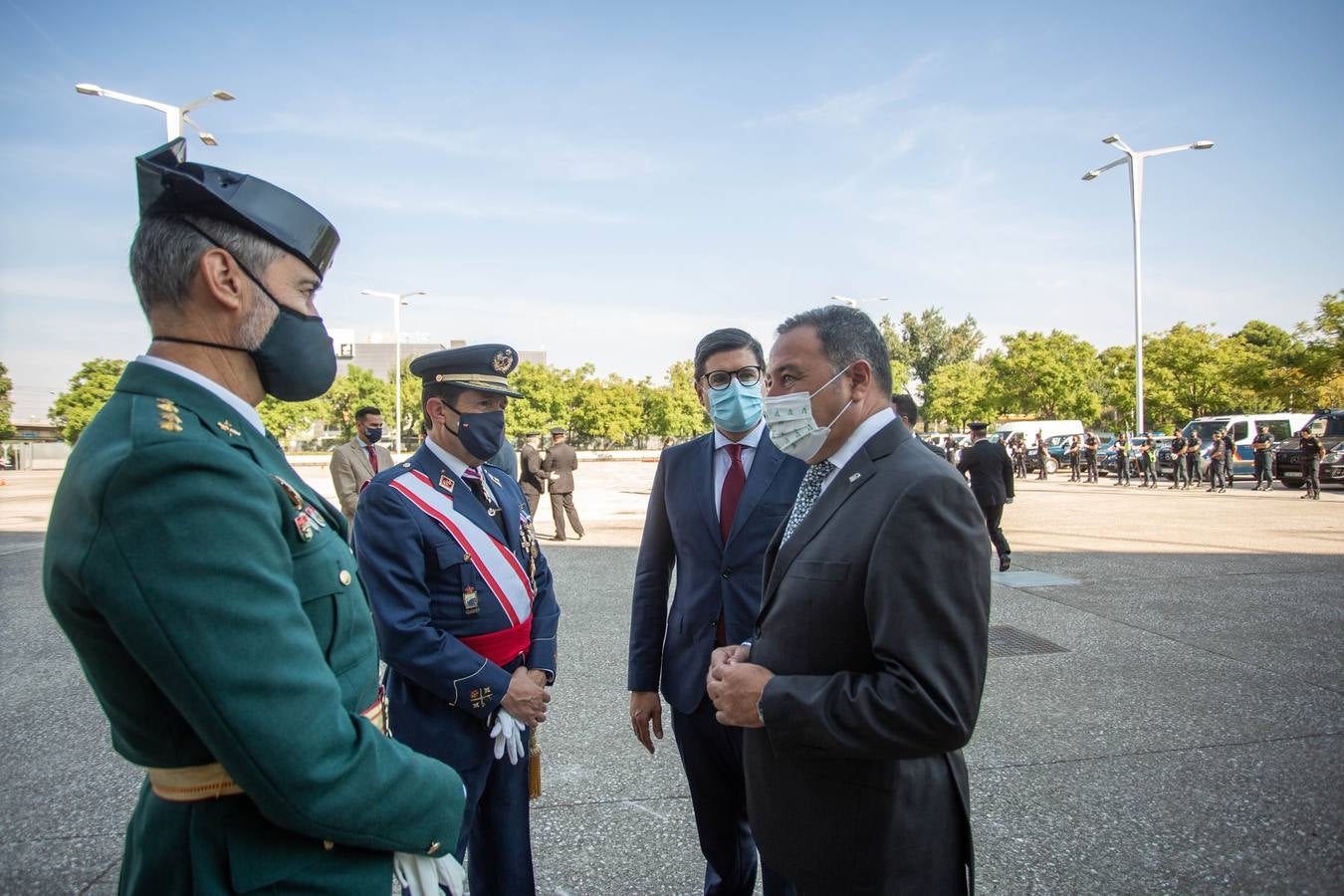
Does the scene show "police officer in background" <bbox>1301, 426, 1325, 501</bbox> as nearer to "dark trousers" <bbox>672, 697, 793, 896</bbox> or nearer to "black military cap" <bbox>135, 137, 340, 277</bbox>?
"dark trousers" <bbox>672, 697, 793, 896</bbox>

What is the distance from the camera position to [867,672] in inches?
67.9

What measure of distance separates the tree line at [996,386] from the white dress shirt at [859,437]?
20717 millimetres

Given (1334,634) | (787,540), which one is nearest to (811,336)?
(787,540)

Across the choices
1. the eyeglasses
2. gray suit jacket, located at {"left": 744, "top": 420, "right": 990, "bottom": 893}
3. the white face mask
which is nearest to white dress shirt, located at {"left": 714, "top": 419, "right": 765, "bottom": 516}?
the eyeglasses

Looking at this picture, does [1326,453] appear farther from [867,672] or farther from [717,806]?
[867,672]

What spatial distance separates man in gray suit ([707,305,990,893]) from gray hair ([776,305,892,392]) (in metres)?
0.01

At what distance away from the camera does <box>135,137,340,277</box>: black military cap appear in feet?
4.27

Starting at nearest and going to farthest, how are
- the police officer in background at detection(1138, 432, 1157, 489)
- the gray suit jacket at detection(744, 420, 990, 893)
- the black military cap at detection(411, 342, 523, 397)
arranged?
the gray suit jacket at detection(744, 420, 990, 893) → the black military cap at detection(411, 342, 523, 397) → the police officer in background at detection(1138, 432, 1157, 489)

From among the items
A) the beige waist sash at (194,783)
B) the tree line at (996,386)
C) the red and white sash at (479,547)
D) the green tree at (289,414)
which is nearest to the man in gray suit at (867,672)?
the red and white sash at (479,547)

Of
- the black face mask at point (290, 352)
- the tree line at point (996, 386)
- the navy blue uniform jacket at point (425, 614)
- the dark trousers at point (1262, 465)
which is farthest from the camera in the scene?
the tree line at point (996, 386)

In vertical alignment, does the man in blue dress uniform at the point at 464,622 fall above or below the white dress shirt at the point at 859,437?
below

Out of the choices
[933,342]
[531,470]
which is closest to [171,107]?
[531,470]

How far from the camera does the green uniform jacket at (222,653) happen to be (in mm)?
1071

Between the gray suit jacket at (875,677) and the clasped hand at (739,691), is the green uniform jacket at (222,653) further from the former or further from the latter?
the gray suit jacket at (875,677)
